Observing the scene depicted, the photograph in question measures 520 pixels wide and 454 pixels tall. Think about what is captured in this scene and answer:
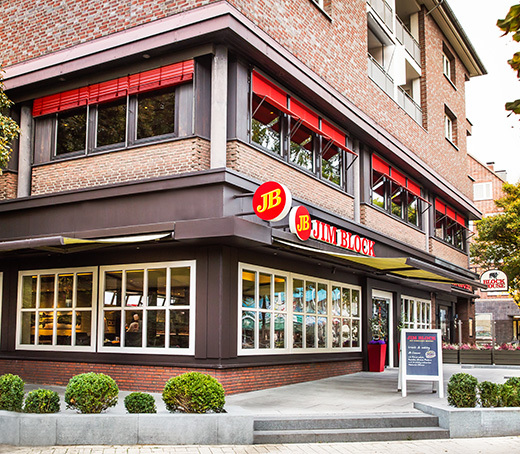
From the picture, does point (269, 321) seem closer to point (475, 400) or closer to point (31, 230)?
point (475, 400)

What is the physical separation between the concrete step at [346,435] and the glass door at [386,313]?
10019mm

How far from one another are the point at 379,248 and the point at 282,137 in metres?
5.68

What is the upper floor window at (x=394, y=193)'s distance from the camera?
65.4ft

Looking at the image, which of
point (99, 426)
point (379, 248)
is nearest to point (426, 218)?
point (379, 248)

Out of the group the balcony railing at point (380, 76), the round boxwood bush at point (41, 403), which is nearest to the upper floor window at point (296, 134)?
the balcony railing at point (380, 76)

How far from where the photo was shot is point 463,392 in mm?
10352

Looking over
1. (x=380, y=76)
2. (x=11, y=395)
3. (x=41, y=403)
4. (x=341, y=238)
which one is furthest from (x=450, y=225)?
(x=11, y=395)

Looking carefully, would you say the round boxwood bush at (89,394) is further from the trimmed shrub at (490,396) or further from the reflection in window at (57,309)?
the trimmed shrub at (490,396)

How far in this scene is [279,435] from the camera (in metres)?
9.30

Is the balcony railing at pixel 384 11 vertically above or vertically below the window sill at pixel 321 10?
above

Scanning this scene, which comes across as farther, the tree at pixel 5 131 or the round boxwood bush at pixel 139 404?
the tree at pixel 5 131

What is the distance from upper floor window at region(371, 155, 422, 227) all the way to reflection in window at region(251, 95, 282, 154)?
5767mm

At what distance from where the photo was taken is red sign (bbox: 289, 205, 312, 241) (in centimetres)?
1301

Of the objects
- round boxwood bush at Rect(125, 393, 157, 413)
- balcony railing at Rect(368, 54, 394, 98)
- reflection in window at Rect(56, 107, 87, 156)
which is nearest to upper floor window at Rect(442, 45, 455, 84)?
balcony railing at Rect(368, 54, 394, 98)
